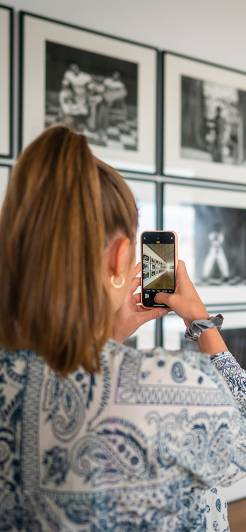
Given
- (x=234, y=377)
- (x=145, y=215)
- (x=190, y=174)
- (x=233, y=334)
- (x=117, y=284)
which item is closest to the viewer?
(x=117, y=284)

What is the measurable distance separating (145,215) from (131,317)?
93cm

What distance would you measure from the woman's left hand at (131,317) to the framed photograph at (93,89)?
0.83 m

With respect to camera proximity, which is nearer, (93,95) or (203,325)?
(203,325)

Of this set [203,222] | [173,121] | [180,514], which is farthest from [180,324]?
[180,514]

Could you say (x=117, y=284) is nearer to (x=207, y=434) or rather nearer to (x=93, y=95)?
(x=207, y=434)

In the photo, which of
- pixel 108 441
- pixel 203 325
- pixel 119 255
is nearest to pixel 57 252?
pixel 119 255

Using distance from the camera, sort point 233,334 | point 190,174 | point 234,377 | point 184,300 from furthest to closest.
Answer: point 233,334
point 190,174
point 184,300
point 234,377

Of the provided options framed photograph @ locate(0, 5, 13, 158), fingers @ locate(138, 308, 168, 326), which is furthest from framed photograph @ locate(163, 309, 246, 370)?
fingers @ locate(138, 308, 168, 326)

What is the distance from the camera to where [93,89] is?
1.80 meters

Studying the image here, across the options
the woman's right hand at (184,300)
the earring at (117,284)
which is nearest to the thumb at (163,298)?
the woman's right hand at (184,300)

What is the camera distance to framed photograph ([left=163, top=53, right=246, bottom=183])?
6.68ft

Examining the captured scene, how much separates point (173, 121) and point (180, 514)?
1.61 m

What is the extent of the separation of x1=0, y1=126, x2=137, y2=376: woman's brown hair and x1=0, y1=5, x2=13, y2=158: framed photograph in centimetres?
110

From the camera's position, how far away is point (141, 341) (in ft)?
6.49
